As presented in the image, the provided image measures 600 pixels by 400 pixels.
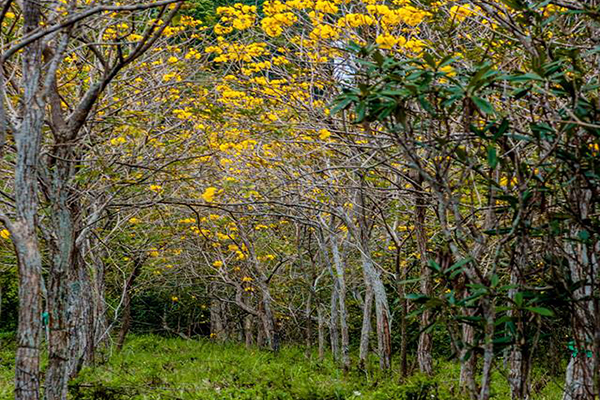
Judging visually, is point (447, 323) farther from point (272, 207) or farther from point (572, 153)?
point (272, 207)

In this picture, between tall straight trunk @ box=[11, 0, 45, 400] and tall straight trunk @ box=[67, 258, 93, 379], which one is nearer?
tall straight trunk @ box=[11, 0, 45, 400]

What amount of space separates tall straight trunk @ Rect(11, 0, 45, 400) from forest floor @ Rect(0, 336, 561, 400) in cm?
349

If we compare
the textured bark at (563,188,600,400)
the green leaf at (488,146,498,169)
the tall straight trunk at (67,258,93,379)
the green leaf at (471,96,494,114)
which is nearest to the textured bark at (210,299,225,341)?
the tall straight trunk at (67,258,93,379)

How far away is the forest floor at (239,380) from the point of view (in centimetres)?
823

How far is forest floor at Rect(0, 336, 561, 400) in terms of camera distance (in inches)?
324

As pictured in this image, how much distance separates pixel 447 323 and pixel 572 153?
3.82ft

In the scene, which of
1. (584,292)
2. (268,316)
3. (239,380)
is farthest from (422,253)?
(268,316)

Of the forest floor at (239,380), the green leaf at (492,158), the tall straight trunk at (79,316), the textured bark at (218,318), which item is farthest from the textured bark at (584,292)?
the textured bark at (218,318)

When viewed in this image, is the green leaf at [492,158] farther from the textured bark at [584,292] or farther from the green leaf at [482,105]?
the textured bark at [584,292]

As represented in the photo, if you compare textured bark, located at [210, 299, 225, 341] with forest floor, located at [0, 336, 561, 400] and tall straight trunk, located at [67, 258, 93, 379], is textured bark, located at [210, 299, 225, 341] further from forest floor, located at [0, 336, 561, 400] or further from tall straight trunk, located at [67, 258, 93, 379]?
tall straight trunk, located at [67, 258, 93, 379]

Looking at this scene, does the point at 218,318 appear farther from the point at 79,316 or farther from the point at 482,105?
the point at 482,105

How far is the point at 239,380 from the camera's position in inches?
423

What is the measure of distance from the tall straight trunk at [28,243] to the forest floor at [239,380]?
349cm

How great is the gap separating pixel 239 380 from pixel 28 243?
7.14 metres
